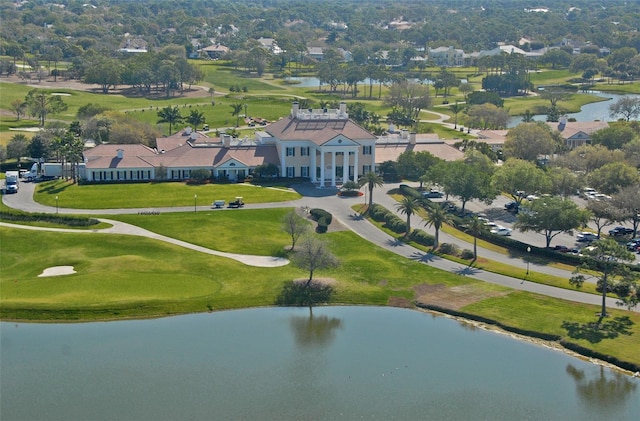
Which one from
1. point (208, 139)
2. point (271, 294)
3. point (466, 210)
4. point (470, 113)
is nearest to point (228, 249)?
point (271, 294)

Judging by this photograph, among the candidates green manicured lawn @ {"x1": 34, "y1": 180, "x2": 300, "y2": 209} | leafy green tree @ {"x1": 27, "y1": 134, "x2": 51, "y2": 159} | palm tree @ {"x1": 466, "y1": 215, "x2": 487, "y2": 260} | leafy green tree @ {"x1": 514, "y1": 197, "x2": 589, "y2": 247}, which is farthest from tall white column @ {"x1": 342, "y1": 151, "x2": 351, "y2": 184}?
leafy green tree @ {"x1": 27, "y1": 134, "x2": 51, "y2": 159}

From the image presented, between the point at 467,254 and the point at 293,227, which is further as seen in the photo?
the point at 293,227

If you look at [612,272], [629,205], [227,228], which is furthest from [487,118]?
[612,272]

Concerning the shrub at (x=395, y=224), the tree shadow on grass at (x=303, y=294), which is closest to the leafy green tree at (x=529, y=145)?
the shrub at (x=395, y=224)

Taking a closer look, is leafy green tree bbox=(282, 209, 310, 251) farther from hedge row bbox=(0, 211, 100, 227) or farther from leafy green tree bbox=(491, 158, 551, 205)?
leafy green tree bbox=(491, 158, 551, 205)

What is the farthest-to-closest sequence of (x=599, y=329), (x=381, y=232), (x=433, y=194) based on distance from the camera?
(x=433, y=194)
(x=381, y=232)
(x=599, y=329)

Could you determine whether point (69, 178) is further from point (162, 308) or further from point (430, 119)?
point (430, 119)

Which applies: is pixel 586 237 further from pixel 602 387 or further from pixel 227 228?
pixel 227 228
